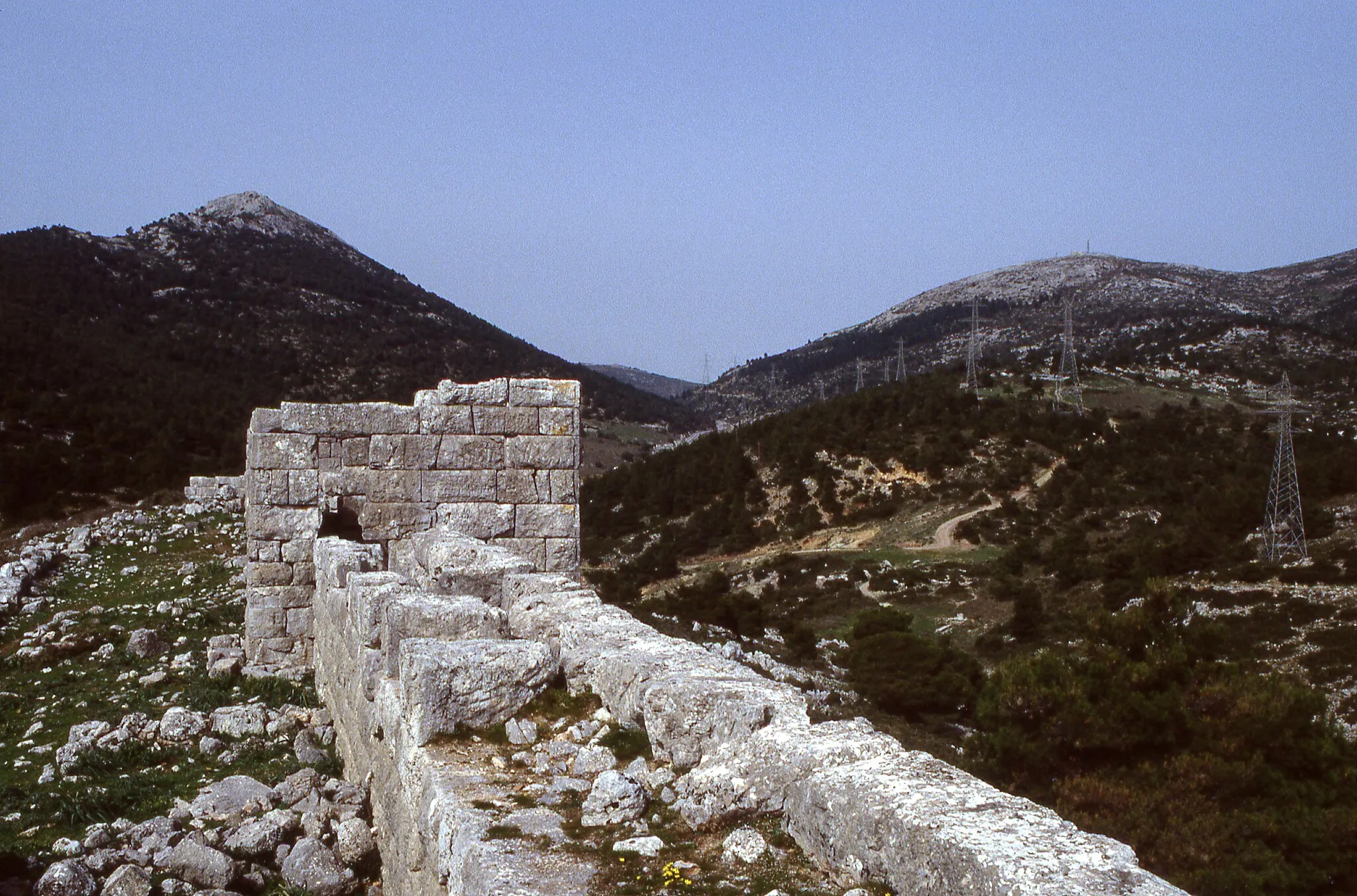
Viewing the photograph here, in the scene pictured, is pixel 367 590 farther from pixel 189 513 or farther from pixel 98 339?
pixel 98 339

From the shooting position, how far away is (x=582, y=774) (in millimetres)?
3850

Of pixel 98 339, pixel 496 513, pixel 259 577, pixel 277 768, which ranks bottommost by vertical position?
pixel 277 768

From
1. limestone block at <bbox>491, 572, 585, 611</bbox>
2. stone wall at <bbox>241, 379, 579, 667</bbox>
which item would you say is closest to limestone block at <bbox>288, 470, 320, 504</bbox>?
stone wall at <bbox>241, 379, 579, 667</bbox>

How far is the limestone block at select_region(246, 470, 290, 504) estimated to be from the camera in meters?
9.93

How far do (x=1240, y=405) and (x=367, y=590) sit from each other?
45.4 metres

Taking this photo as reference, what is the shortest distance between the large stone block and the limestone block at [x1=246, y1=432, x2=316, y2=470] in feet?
6.00

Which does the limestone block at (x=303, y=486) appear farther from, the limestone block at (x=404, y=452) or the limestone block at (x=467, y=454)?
the limestone block at (x=467, y=454)

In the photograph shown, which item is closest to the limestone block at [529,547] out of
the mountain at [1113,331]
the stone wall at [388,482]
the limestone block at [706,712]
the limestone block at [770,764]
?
the stone wall at [388,482]

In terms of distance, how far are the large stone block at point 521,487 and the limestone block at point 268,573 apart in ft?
7.08

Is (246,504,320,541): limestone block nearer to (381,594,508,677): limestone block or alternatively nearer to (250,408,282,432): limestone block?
(250,408,282,432): limestone block

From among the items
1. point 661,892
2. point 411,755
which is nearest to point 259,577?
point 411,755

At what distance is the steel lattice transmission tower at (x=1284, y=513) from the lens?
25188 mm

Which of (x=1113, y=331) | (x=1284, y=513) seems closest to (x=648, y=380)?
(x=1113, y=331)

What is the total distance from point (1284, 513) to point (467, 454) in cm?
2517
